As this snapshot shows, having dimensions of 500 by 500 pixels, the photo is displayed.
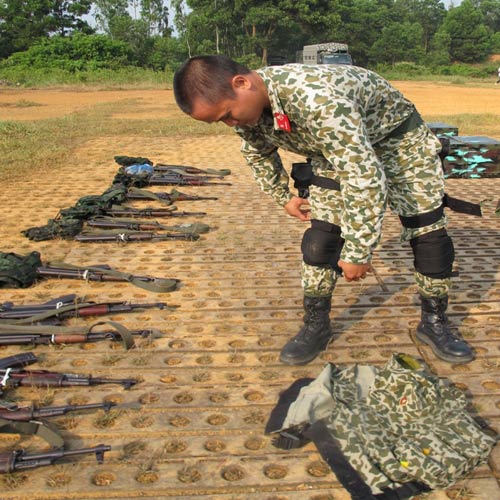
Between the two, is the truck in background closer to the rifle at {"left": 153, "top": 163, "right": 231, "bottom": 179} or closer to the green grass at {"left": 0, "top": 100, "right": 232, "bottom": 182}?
the green grass at {"left": 0, "top": 100, "right": 232, "bottom": 182}

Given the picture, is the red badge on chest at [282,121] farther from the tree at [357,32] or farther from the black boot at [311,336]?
the tree at [357,32]

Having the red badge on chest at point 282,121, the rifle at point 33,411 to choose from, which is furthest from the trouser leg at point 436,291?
the rifle at point 33,411

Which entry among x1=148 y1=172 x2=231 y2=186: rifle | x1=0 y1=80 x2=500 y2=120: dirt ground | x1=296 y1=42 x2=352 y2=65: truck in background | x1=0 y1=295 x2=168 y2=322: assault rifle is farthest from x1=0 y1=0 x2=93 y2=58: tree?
x1=0 y1=295 x2=168 y2=322: assault rifle

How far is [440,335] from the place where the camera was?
306cm

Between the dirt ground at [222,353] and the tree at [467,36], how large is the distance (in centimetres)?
7150

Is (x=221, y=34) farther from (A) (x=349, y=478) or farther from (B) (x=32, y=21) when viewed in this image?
(A) (x=349, y=478)

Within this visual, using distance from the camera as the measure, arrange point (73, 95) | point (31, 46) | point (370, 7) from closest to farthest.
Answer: point (73, 95)
point (31, 46)
point (370, 7)

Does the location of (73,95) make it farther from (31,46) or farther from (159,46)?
(159,46)

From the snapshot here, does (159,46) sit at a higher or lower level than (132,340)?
higher

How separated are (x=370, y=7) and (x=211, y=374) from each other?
77483mm

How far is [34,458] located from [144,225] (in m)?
3.22

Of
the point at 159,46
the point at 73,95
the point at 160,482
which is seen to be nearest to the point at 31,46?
the point at 159,46

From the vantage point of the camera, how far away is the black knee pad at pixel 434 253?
2936mm

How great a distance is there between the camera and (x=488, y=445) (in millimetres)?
2127
